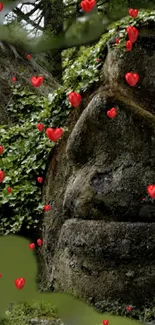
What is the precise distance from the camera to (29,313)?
4.05m

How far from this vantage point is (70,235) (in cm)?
488

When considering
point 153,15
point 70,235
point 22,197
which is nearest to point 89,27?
point 153,15

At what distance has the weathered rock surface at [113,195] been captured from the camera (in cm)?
447

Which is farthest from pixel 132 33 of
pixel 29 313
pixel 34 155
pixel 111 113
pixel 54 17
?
pixel 29 313

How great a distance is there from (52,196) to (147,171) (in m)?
1.51

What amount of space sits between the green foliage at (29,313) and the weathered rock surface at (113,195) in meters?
0.70

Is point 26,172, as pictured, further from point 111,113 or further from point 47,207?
point 111,113

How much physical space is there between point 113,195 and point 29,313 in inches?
56.4

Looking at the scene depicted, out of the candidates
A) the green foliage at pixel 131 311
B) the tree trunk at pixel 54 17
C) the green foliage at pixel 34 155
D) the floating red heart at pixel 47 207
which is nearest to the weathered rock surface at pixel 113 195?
the green foliage at pixel 131 311

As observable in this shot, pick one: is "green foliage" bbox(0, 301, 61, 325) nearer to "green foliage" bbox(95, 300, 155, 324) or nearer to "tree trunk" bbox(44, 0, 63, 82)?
"green foliage" bbox(95, 300, 155, 324)

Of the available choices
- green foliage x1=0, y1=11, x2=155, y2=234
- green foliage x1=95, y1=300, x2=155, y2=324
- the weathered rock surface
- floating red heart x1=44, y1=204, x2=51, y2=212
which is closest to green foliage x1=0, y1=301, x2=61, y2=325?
green foliage x1=95, y1=300, x2=155, y2=324

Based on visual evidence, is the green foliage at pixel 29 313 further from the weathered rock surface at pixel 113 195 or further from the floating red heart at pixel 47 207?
the floating red heart at pixel 47 207

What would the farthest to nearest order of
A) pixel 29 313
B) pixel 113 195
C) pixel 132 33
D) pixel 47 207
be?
1. pixel 47 207
2. pixel 113 195
3. pixel 132 33
4. pixel 29 313

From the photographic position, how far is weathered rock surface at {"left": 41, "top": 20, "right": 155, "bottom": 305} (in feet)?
14.7
